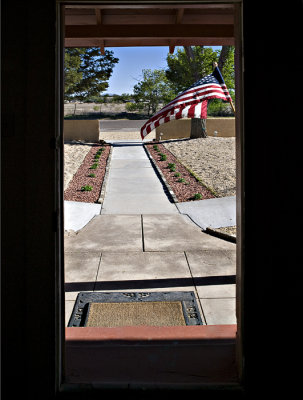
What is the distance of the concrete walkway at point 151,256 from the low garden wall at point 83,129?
13906mm

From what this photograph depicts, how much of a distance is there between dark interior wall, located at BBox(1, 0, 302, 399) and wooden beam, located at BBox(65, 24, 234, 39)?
3067 mm

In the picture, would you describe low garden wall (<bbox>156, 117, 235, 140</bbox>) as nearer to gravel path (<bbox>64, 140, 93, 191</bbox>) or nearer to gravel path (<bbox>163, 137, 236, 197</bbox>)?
gravel path (<bbox>163, 137, 236, 197</bbox>)

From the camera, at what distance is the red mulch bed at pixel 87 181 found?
11.1 meters

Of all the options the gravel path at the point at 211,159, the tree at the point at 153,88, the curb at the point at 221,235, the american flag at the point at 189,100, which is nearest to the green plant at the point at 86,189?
the gravel path at the point at 211,159

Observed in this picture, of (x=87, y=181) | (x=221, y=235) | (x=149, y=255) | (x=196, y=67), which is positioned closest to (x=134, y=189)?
(x=87, y=181)

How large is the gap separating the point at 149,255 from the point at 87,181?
6.96 metres

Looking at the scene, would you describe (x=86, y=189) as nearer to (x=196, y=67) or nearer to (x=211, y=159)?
(x=211, y=159)

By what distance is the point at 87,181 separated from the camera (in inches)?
520

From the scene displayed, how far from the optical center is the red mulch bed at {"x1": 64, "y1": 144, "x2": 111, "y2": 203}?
1111 cm
